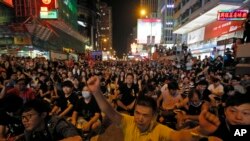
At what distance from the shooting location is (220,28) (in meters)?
38.8

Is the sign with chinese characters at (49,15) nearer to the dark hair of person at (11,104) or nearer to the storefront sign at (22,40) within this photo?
the storefront sign at (22,40)

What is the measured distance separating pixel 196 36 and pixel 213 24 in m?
12.4

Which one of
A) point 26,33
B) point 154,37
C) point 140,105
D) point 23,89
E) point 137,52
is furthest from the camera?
point 137,52

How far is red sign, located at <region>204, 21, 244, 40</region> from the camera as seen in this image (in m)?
31.0

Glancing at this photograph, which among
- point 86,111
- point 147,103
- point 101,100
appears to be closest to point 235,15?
point 86,111

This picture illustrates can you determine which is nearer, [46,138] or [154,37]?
[46,138]

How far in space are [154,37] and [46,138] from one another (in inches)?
1872

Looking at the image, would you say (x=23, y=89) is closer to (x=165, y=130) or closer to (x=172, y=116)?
(x=172, y=116)

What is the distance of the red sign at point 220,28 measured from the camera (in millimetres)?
30953

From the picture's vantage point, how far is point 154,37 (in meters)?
50.2

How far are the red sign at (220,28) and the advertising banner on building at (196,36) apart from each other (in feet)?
10.0

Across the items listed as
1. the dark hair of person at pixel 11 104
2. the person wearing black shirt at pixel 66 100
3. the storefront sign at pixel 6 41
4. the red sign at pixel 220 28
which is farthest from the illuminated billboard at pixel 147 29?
the dark hair of person at pixel 11 104

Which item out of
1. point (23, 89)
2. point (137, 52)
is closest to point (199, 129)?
Answer: point (23, 89)

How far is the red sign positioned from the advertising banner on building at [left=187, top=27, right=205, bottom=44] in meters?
3.06
